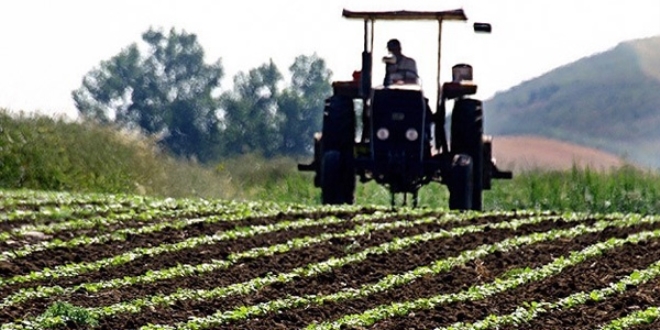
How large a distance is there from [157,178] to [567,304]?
1320 cm

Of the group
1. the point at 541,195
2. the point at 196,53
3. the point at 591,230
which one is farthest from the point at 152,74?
the point at 591,230

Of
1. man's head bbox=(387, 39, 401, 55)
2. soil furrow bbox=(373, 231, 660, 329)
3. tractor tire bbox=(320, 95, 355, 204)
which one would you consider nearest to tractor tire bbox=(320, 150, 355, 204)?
tractor tire bbox=(320, 95, 355, 204)

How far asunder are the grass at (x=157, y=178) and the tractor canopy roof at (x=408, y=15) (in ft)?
13.2

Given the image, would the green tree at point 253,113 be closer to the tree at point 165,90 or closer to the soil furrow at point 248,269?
the tree at point 165,90

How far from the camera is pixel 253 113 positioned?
47.0m

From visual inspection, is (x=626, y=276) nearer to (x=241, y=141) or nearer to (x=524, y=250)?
(x=524, y=250)

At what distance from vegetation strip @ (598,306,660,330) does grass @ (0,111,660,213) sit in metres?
10.8

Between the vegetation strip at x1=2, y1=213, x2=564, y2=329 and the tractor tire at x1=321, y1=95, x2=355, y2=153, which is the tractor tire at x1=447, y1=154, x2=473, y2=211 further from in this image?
the vegetation strip at x1=2, y1=213, x2=564, y2=329

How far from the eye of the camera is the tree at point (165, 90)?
46.7 m

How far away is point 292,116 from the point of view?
154ft

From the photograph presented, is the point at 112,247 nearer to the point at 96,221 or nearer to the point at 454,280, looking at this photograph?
the point at 96,221

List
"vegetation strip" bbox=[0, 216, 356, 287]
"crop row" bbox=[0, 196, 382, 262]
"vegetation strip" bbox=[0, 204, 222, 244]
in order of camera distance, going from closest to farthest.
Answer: "vegetation strip" bbox=[0, 216, 356, 287] < "crop row" bbox=[0, 196, 382, 262] < "vegetation strip" bbox=[0, 204, 222, 244]

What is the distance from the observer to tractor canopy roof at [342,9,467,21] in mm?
18375

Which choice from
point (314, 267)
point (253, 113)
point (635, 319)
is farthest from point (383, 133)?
Answer: point (253, 113)
